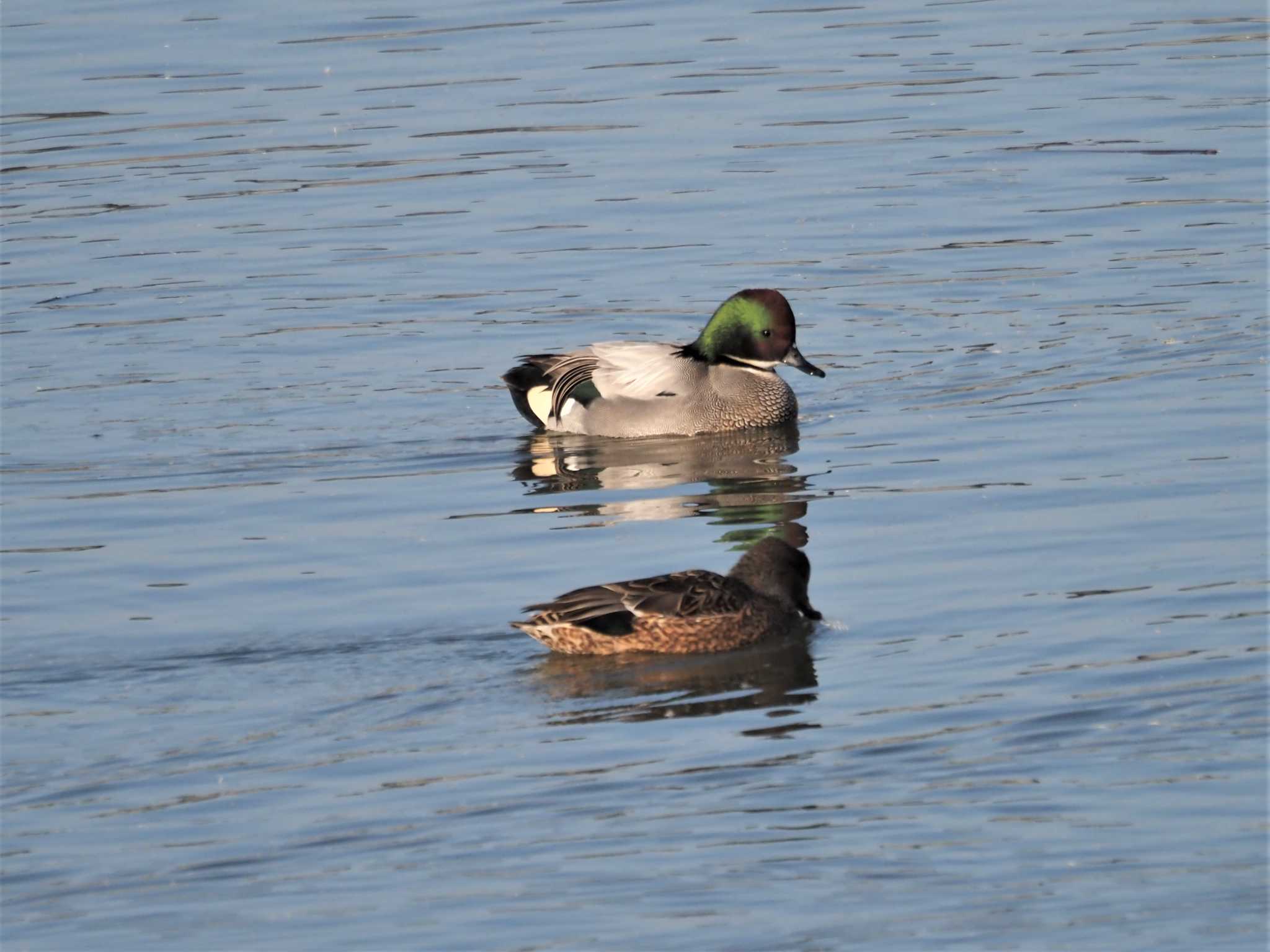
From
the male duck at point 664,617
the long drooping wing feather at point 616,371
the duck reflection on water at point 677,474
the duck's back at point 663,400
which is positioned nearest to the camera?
the male duck at point 664,617

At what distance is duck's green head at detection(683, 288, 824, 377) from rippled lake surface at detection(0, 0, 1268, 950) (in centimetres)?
49

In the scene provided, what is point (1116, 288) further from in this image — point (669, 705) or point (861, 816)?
point (861, 816)

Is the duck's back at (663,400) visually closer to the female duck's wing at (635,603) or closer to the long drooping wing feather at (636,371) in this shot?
the long drooping wing feather at (636,371)

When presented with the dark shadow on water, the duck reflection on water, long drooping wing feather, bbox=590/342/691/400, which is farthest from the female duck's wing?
long drooping wing feather, bbox=590/342/691/400

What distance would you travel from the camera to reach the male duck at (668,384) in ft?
48.9

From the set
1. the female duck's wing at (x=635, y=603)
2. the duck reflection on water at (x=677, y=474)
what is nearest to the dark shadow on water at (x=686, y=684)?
the female duck's wing at (x=635, y=603)

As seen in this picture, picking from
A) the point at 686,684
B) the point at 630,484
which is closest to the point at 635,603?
the point at 686,684

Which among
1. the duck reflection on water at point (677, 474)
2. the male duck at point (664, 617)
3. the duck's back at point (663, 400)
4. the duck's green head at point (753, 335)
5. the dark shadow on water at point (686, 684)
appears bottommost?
the dark shadow on water at point (686, 684)

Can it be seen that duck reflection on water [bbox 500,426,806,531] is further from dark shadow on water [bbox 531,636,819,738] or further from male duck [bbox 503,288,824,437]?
dark shadow on water [bbox 531,636,819,738]

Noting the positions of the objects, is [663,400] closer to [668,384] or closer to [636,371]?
[668,384]

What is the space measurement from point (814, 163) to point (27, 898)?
14.4 meters

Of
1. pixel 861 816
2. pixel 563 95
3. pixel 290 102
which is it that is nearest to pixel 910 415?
pixel 861 816

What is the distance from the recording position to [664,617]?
9.88m

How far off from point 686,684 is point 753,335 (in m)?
5.97
